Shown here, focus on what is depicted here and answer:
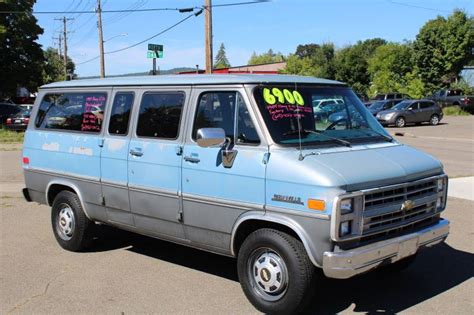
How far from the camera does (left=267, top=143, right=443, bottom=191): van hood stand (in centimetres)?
419

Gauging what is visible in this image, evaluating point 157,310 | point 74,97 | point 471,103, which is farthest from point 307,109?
point 471,103

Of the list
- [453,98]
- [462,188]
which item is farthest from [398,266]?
[453,98]

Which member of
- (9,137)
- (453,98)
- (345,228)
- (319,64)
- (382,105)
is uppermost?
(319,64)

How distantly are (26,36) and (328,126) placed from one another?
1476 inches

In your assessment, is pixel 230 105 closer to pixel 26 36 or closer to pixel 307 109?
pixel 307 109

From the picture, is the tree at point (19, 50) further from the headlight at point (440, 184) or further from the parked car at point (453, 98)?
the headlight at point (440, 184)

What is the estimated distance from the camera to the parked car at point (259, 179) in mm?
4227

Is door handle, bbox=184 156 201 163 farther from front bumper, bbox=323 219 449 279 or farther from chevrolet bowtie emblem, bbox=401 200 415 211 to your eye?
chevrolet bowtie emblem, bbox=401 200 415 211

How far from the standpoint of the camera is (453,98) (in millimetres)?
44094

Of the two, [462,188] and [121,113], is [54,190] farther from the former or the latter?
[462,188]

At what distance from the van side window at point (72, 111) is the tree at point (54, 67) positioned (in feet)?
121

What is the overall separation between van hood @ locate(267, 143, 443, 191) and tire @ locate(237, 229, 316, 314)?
554 mm

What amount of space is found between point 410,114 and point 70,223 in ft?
91.9

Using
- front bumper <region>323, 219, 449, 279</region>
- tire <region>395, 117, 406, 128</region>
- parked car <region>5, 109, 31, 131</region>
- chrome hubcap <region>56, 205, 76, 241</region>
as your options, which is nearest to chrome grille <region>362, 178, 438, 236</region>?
front bumper <region>323, 219, 449, 279</region>
